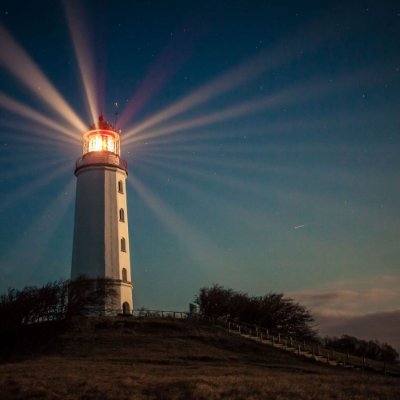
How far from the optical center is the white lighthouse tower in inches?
1756

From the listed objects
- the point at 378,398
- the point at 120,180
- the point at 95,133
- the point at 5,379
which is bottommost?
the point at 378,398

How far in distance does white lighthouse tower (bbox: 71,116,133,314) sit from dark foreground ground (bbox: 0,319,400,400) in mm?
6108

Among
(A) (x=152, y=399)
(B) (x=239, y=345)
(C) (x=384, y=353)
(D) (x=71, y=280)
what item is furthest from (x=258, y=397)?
(C) (x=384, y=353)

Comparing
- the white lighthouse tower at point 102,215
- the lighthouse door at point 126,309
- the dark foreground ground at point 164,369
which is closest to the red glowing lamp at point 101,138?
the white lighthouse tower at point 102,215

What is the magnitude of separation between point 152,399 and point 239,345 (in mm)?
18967

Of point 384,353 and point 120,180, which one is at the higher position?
point 120,180

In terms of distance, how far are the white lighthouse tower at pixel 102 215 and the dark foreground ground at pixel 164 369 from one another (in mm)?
6108

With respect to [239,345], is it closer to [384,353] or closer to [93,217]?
[93,217]

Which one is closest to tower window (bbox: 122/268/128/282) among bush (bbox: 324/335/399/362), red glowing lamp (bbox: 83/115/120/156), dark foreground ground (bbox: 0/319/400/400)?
dark foreground ground (bbox: 0/319/400/400)

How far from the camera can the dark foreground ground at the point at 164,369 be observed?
1950cm

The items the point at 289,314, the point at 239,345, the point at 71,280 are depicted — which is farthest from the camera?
the point at 289,314

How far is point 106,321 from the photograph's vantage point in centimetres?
3850

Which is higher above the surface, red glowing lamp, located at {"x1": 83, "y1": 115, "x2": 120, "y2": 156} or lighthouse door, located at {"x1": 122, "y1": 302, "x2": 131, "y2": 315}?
red glowing lamp, located at {"x1": 83, "y1": 115, "x2": 120, "y2": 156}

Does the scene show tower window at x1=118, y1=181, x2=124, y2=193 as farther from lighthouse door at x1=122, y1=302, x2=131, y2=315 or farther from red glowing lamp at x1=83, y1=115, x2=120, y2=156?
lighthouse door at x1=122, y1=302, x2=131, y2=315
